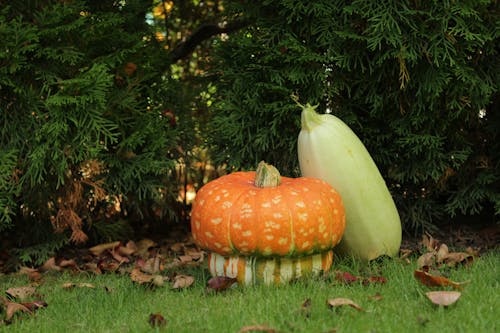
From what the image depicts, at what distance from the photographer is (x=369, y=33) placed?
152 inches

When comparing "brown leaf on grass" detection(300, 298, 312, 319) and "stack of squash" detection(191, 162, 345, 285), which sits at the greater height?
"stack of squash" detection(191, 162, 345, 285)

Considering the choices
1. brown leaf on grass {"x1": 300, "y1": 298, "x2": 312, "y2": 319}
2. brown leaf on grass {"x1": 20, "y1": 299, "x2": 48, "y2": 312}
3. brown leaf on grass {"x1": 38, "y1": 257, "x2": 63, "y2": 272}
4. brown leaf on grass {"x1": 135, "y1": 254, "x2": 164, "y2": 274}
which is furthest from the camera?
brown leaf on grass {"x1": 38, "y1": 257, "x2": 63, "y2": 272}

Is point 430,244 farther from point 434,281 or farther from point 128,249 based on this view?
point 128,249

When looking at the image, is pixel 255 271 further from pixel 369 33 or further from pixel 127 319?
pixel 369 33

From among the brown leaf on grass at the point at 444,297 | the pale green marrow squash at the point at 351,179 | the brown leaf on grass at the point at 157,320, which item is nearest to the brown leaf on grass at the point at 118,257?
the pale green marrow squash at the point at 351,179

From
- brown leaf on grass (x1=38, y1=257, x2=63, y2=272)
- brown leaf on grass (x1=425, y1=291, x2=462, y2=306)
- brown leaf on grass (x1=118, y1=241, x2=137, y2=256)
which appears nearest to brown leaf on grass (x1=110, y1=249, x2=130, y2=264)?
brown leaf on grass (x1=118, y1=241, x2=137, y2=256)

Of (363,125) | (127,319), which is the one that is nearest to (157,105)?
(363,125)

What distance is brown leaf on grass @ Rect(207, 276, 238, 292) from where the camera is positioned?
3.10m

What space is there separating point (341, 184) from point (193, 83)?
206cm

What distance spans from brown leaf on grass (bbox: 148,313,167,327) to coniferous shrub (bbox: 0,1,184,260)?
1545 millimetres

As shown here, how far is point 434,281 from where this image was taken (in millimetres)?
2861

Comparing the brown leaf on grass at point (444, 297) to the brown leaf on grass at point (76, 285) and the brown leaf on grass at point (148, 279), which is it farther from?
the brown leaf on grass at point (76, 285)

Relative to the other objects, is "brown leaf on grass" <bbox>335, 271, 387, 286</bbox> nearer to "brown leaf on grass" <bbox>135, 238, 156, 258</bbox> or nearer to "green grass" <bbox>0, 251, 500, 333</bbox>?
"green grass" <bbox>0, 251, 500, 333</bbox>

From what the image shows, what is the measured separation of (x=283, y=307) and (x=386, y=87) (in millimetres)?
1923
